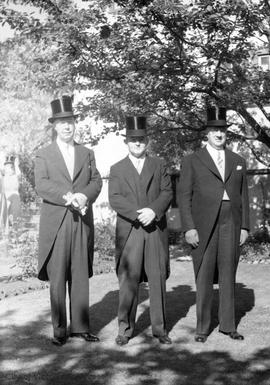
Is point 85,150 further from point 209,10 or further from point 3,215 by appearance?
point 3,215

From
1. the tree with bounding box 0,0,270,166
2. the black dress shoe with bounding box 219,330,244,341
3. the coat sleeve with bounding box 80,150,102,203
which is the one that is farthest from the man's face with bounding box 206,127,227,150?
the tree with bounding box 0,0,270,166

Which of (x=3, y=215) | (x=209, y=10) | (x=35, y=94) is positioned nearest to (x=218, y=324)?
(x=209, y=10)

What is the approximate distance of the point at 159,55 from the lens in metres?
8.98

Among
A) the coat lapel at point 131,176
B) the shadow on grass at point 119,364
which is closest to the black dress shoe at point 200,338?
the shadow on grass at point 119,364

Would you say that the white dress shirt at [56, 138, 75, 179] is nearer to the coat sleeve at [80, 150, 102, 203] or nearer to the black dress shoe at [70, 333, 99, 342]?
the coat sleeve at [80, 150, 102, 203]

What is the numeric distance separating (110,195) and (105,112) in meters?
4.37

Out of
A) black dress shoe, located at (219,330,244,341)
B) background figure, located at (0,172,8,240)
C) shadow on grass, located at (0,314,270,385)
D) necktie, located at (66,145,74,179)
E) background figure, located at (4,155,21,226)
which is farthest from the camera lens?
background figure, located at (0,172,8,240)

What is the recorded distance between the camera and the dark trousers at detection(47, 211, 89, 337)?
5637 mm

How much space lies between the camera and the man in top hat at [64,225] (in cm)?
564

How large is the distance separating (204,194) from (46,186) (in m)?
1.56

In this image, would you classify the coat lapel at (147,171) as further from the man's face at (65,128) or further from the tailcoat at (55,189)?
the man's face at (65,128)

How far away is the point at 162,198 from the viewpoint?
5.74 metres

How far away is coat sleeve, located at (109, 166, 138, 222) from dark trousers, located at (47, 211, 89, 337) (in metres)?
0.40

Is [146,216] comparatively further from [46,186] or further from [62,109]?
[62,109]
